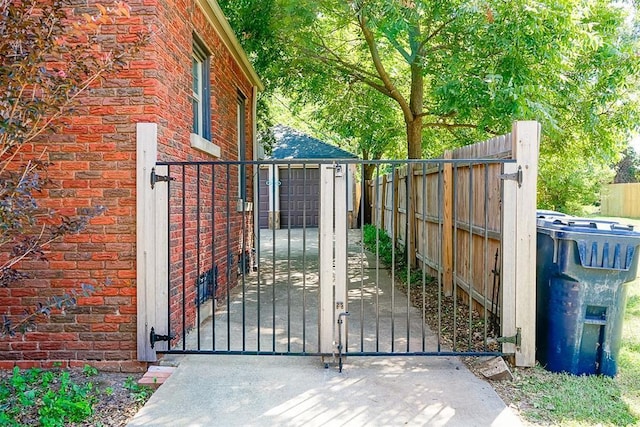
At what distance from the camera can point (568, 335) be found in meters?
3.95

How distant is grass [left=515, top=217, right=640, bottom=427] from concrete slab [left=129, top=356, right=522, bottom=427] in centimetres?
29

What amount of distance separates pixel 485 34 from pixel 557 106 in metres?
2.69

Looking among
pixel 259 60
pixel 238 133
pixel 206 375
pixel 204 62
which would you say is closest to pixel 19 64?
pixel 206 375

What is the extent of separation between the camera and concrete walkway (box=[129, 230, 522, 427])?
3201 millimetres

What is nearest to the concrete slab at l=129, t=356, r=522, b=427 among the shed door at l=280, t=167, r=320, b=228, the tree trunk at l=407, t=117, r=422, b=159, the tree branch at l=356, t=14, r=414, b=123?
the tree trunk at l=407, t=117, r=422, b=159

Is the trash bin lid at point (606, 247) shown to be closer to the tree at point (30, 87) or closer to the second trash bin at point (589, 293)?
the second trash bin at point (589, 293)

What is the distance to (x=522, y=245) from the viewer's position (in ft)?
13.3

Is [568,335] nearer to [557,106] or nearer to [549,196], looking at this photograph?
[557,106]

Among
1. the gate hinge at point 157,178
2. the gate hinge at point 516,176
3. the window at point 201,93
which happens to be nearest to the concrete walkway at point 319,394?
the gate hinge at point 157,178

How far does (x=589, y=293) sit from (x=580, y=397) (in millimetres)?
801

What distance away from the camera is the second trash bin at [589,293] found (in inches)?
151

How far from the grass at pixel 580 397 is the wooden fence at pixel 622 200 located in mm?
27074

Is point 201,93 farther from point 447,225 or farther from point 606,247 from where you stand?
point 606,247

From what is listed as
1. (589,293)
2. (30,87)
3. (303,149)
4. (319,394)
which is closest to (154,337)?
(319,394)
